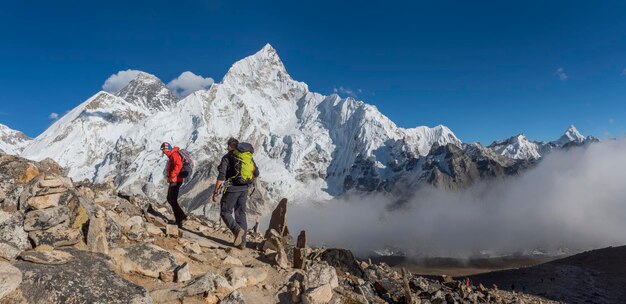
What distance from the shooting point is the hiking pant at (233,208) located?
38.3 ft

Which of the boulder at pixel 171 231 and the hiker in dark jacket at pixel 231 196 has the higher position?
the hiker in dark jacket at pixel 231 196

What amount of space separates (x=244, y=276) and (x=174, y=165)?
5.74 meters

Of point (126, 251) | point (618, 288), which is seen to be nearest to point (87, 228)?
point (126, 251)

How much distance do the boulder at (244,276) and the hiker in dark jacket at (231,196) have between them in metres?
2.39

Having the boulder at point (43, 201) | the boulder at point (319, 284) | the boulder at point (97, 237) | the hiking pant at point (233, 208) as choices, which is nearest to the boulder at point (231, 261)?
the hiking pant at point (233, 208)

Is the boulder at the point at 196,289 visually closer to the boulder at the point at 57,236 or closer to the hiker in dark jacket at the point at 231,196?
the boulder at the point at 57,236

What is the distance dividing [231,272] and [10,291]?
4.07 metres

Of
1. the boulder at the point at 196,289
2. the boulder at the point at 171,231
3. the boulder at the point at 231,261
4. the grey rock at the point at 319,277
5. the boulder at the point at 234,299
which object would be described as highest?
the boulder at the point at 171,231

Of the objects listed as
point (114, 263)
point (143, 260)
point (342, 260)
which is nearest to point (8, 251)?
point (114, 263)

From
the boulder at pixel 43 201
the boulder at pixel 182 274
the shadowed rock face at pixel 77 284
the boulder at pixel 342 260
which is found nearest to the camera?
the shadowed rock face at pixel 77 284

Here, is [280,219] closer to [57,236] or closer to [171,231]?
[171,231]

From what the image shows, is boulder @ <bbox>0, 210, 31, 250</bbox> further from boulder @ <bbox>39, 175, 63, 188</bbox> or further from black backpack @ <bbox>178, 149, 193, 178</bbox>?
black backpack @ <bbox>178, 149, 193, 178</bbox>

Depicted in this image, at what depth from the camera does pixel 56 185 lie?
9570 millimetres

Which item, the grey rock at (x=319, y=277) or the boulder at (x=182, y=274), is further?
the grey rock at (x=319, y=277)
